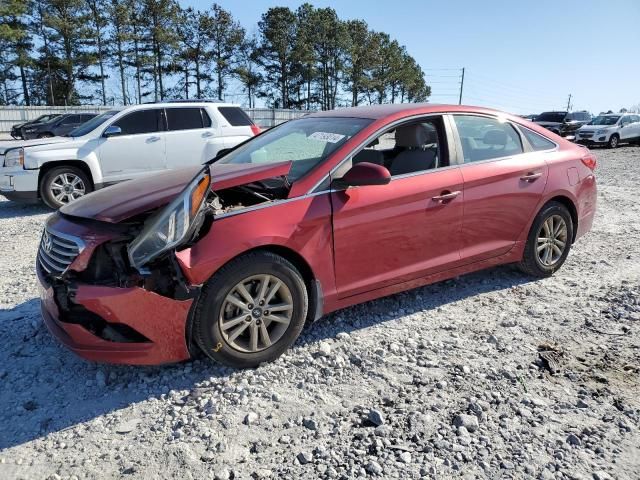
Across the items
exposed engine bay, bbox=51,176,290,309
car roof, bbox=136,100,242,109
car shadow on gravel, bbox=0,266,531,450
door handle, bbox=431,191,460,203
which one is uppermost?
car roof, bbox=136,100,242,109

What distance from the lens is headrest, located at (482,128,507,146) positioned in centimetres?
443

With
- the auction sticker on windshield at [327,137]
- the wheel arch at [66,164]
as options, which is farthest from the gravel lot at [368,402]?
the wheel arch at [66,164]

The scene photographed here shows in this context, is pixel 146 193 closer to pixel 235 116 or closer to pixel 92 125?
pixel 92 125

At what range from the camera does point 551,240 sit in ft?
15.8

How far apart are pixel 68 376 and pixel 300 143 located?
234cm

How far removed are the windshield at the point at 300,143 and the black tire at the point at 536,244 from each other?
75.6 inches

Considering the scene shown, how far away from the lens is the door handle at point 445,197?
388 centimetres

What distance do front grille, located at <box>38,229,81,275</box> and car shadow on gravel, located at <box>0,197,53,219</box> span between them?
5671 millimetres

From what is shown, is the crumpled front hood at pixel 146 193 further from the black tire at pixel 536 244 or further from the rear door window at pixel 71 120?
the rear door window at pixel 71 120

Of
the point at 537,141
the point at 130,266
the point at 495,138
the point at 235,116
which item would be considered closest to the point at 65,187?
the point at 235,116

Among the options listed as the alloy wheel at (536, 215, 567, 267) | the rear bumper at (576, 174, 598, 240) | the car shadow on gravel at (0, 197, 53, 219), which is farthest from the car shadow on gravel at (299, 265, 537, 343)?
the car shadow on gravel at (0, 197, 53, 219)

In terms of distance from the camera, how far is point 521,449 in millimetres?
2504

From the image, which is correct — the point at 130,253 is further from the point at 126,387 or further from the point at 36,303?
the point at 36,303

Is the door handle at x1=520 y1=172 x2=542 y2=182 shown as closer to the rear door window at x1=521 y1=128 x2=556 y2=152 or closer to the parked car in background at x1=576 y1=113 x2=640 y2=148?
the rear door window at x1=521 y1=128 x2=556 y2=152
